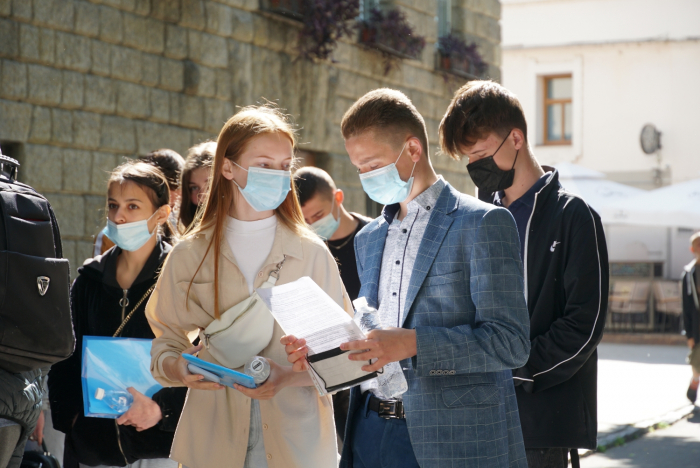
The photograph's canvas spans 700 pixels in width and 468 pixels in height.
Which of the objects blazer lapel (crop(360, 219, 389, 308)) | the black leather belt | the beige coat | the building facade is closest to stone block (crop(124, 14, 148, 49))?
the beige coat

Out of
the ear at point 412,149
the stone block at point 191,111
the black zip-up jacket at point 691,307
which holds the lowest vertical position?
the black zip-up jacket at point 691,307

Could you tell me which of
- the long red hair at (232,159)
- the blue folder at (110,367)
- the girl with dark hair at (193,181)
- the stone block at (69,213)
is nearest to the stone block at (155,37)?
the stone block at (69,213)

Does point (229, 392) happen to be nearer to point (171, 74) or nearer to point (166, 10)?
point (171, 74)

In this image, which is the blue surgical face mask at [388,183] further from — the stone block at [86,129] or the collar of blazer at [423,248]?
the stone block at [86,129]

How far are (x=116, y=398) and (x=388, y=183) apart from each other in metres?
1.46

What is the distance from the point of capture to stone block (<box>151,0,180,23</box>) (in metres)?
8.80

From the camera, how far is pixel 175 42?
9062mm

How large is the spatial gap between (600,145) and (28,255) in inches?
931

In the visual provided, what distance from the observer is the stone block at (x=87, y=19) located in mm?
7926

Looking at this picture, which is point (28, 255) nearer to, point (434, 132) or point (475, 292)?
point (475, 292)

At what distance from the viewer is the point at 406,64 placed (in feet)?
43.6

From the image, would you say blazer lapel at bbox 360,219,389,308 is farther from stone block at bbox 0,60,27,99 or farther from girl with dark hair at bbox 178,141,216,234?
stone block at bbox 0,60,27,99

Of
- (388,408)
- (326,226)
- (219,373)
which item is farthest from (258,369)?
(326,226)

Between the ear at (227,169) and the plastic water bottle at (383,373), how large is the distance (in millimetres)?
773
